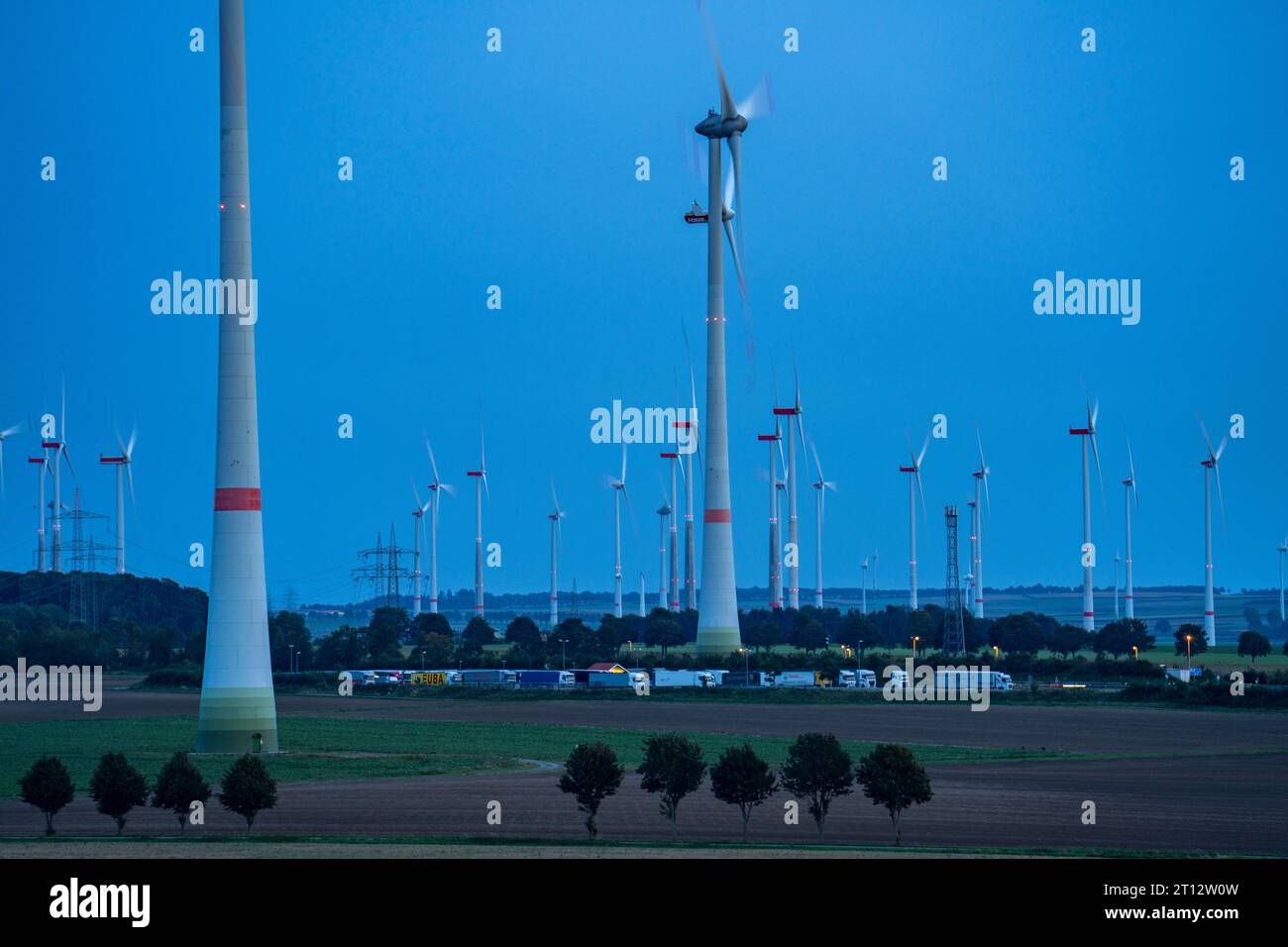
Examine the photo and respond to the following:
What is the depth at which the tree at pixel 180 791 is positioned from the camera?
65.3 metres

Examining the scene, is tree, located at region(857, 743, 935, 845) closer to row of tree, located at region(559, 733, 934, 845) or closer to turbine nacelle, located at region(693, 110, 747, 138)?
row of tree, located at region(559, 733, 934, 845)

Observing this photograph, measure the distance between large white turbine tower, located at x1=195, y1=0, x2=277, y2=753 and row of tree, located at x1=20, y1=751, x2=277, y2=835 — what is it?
76.9 ft

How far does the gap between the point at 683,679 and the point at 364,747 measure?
2528 inches

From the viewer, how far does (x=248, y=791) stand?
63656 mm

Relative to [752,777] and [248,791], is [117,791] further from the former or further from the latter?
[752,777]

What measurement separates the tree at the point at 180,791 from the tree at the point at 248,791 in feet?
3.70

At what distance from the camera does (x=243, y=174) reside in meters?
91.3

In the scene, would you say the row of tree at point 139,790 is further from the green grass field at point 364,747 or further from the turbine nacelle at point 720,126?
the turbine nacelle at point 720,126

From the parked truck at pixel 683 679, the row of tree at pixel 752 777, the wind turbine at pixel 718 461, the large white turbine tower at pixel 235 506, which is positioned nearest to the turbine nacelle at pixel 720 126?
the wind turbine at pixel 718 461

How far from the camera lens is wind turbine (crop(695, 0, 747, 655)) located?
169500 mm

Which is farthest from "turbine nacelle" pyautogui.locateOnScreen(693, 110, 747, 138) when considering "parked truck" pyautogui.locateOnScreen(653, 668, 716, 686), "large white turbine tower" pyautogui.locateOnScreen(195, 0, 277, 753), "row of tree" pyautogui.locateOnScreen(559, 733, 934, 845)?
"row of tree" pyautogui.locateOnScreen(559, 733, 934, 845)

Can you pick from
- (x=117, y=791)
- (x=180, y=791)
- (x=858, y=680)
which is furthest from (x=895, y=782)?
(x=858, y=680)
